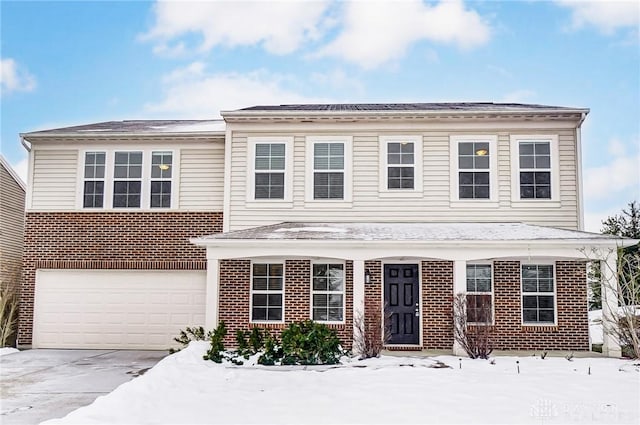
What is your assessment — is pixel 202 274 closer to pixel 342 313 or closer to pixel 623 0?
pixel 342 313

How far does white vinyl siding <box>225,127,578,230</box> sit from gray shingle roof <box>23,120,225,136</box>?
181 centimetres

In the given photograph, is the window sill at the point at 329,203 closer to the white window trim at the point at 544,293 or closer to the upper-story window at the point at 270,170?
the upper-story window at the point at 270,170

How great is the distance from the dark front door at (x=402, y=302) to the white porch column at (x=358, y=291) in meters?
1.38

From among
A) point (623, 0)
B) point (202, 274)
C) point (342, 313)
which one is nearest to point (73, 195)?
point (202, 274)

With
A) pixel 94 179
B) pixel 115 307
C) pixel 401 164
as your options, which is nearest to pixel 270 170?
pixel 401 164

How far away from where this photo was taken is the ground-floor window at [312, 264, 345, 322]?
12555 mm

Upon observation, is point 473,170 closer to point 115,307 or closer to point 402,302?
point 402,302

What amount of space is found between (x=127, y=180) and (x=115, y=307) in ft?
10.9

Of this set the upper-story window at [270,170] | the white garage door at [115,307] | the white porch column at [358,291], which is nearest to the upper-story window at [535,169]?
the white porch column at [358,291]

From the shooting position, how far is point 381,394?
7730 millimetres

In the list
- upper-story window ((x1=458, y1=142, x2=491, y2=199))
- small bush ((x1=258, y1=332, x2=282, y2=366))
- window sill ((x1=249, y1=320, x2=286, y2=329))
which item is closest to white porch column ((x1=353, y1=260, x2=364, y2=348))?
small bush ((x1=258, y1=332, x2=282, y2=366))

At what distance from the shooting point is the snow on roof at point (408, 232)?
11.2 meters

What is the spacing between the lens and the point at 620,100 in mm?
20906

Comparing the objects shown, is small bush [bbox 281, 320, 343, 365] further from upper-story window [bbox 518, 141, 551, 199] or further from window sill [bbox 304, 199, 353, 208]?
upper-story window [bbox 518, 141, 551, 199]
